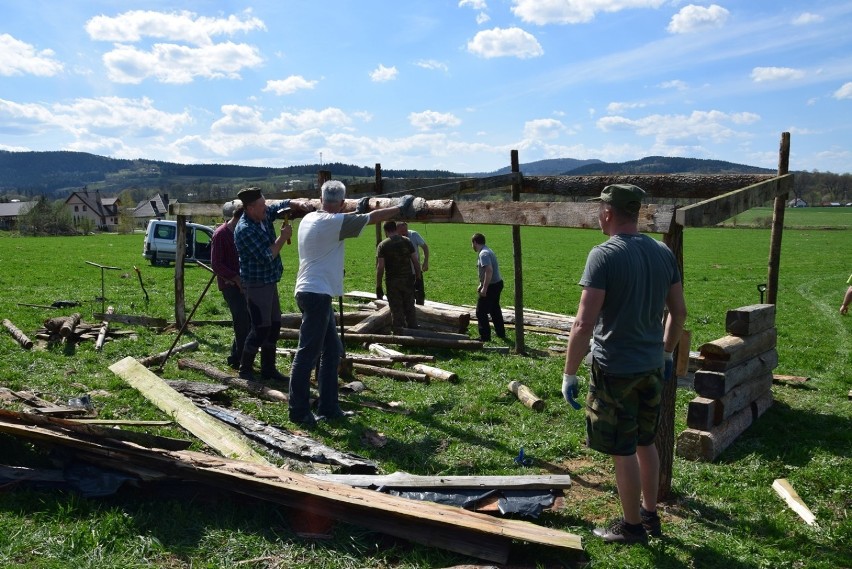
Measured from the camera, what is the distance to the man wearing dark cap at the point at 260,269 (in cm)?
831

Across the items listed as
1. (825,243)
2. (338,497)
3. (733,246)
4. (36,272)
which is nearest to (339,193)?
(338,497)

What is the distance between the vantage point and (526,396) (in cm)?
827

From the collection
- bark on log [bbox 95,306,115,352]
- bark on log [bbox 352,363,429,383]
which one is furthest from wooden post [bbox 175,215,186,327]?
bark on log [bbox 352,363,429,383]

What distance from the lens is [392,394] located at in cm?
868

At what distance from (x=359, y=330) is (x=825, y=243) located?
4155cm

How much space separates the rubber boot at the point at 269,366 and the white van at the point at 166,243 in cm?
2158

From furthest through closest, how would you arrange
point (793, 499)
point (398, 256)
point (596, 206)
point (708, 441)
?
point (398, 256) → point (708, 441) → point (596, 206) → point (793, 499)

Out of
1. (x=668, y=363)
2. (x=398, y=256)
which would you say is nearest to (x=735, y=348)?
(x=668, y=363)

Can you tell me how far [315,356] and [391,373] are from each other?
239 cm

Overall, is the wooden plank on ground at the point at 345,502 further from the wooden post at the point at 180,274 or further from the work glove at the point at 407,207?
the wooden post at the point at 180,274

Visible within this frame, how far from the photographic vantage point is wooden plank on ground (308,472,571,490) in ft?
17.2

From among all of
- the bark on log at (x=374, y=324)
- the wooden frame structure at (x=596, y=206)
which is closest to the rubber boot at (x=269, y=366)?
the wooden frame structure at (x=596, y=206)

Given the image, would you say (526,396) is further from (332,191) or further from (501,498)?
(332,191)

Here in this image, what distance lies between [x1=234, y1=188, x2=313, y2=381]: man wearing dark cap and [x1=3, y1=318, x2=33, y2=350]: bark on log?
13.5ft
